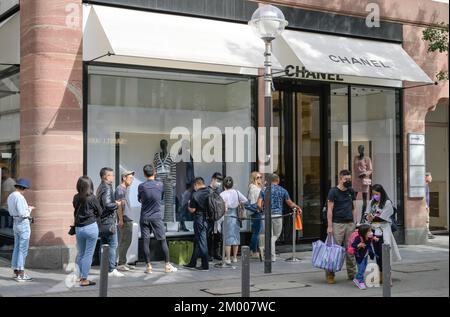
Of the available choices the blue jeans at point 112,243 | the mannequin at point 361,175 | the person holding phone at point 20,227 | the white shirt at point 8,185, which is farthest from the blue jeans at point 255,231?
the white shirt at point 8,185

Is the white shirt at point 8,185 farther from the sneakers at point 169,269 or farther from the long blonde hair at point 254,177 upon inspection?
the long blonde hair at point 254,177

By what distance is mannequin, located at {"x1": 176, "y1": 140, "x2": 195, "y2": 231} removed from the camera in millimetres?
13117

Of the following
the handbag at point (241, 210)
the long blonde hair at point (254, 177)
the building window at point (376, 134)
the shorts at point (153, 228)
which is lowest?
the shorts at point (153, 228)

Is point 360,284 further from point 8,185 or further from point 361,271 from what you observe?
point 8,185

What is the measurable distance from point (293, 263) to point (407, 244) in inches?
180

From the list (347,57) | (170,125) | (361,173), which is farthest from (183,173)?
(361,173)

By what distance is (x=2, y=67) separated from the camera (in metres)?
13.3

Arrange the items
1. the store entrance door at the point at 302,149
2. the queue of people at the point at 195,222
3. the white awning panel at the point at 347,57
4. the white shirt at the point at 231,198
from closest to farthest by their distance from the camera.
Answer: the queue of people at the point at 195,222 < the white shirt at the point at 231,198 < the white awning panel at the point at 347,57 < the store entrance door at the point at 302,149

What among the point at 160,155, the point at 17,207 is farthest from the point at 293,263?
the point at 17,207

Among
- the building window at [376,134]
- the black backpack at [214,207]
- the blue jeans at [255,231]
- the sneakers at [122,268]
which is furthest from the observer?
the building window at [376,134]

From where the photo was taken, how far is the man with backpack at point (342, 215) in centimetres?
1029

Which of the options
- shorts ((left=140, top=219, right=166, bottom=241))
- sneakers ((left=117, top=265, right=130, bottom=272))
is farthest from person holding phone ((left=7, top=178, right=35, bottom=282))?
shorts ((left=140, top=219, right=166, bottom=241))

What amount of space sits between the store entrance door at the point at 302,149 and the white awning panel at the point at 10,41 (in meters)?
5.77
